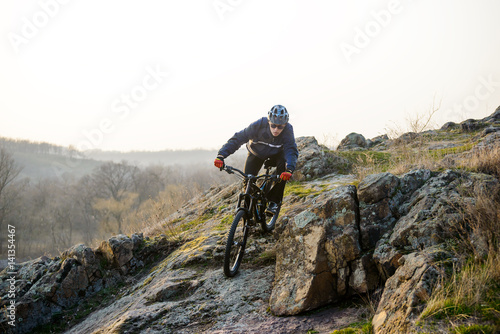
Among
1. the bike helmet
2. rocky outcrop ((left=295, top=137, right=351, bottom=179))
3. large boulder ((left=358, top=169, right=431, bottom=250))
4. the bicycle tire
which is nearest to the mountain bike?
the bicycle tire

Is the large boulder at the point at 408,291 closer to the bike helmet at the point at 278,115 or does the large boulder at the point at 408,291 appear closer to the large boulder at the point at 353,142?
the bike helmet at the point at 278,115

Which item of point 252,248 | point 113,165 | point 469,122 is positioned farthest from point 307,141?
point 113,165

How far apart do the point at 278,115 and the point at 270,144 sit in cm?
71

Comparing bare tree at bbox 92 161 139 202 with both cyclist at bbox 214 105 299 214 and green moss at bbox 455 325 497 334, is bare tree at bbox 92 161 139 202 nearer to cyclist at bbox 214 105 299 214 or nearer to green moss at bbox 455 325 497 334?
cyclist at bbox 214 105 299 214

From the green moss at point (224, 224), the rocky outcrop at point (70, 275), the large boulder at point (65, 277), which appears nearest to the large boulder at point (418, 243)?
the green moss at point (224, 224)

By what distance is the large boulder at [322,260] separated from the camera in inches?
175

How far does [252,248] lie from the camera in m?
6.38

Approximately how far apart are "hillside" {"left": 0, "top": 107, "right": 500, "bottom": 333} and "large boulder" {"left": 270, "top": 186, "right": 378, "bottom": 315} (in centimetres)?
2

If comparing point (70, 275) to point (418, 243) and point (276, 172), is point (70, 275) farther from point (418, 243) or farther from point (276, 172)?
point (418, 243)

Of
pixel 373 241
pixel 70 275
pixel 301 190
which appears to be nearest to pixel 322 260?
pixel 373 241

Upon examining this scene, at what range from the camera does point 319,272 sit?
4.59 metres

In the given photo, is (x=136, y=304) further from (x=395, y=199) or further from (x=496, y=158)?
(x=496, y=158)

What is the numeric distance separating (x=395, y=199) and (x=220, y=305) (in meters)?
3.28

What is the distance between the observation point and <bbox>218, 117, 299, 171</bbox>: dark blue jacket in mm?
6293
